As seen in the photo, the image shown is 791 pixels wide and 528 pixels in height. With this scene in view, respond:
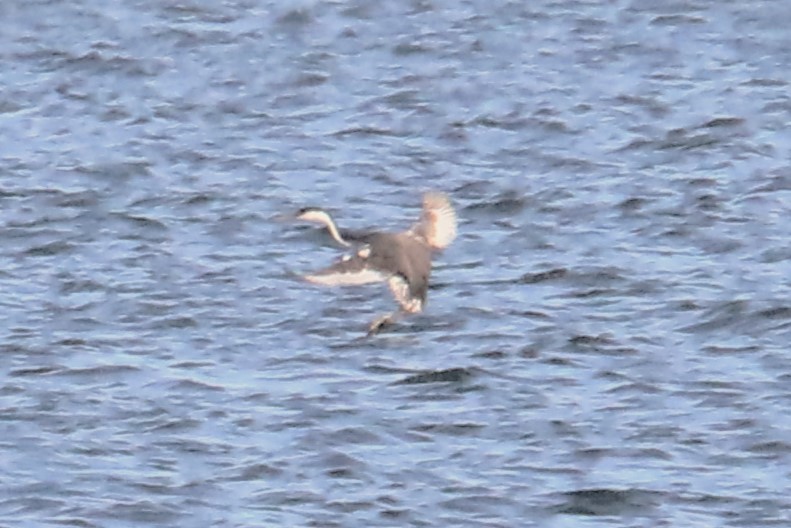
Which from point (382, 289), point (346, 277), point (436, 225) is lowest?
point (382, 289)

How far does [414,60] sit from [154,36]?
221 cm

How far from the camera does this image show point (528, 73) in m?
18.0

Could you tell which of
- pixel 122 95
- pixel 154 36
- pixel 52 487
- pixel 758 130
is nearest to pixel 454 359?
pixel 52 487

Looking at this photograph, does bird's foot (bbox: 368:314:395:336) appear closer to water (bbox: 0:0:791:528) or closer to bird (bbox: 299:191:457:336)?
water (bbox: 0:0:791:528)

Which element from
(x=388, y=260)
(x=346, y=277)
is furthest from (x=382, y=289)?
(x=346, y=277)

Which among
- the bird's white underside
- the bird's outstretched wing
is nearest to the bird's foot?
the bird's outstretched wing

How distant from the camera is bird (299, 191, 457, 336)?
9.97 m

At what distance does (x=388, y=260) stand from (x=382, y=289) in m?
3.61

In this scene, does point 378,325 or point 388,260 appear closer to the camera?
point 388,260

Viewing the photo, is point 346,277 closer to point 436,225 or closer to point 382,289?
point 436,225

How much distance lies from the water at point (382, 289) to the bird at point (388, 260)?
1.02m

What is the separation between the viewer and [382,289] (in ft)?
45.3

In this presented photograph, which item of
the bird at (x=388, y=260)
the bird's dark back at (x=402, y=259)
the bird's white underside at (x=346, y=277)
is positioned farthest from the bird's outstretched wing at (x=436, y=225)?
the bird's white underside at (x=346, y=277)

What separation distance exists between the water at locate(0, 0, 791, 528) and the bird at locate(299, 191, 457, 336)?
3.33 ft
